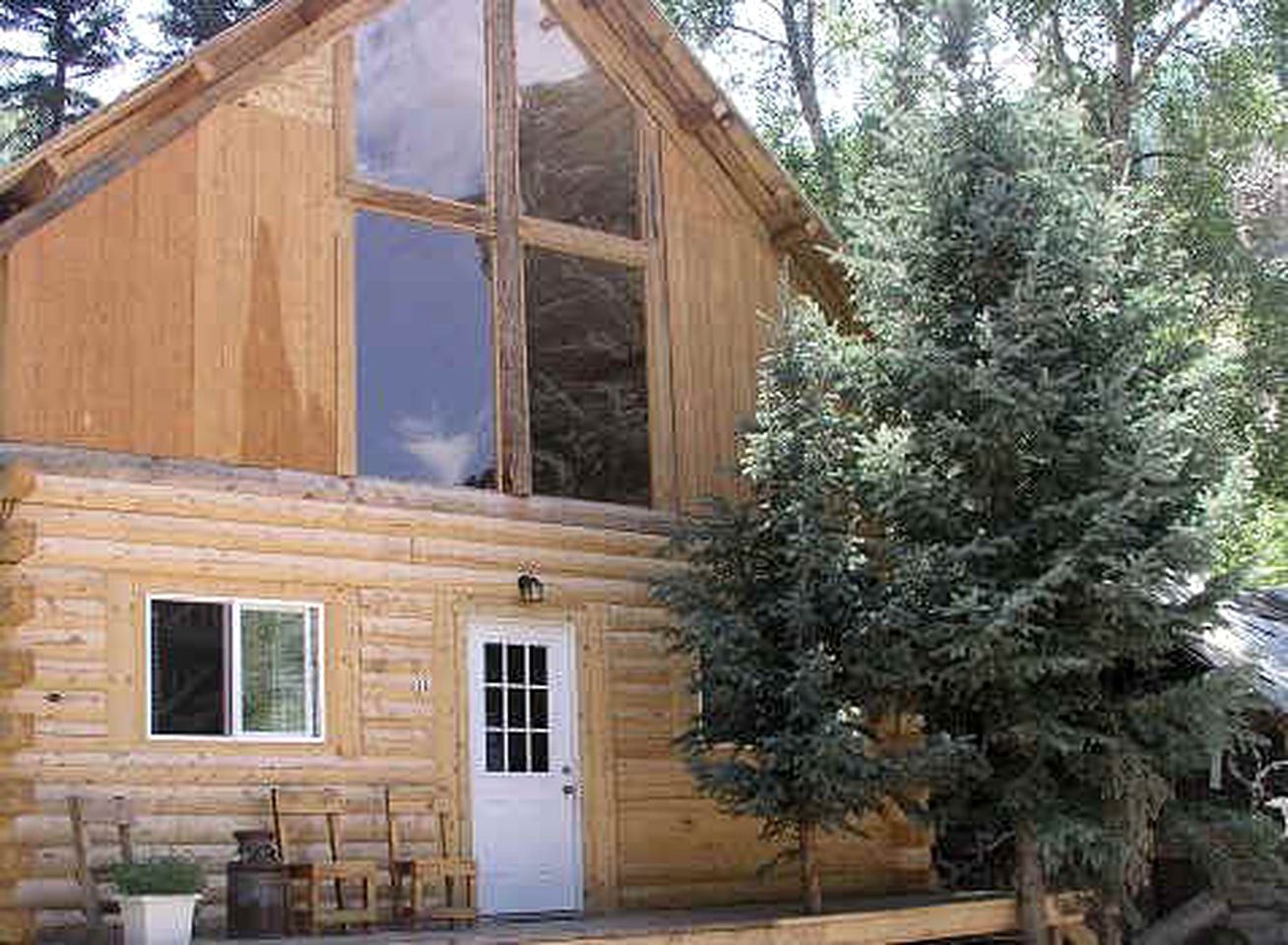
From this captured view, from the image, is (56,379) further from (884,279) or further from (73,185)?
(884,279)

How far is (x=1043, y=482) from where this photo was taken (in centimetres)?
1258

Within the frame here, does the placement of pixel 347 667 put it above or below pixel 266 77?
below

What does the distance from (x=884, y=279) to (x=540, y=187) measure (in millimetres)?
2807

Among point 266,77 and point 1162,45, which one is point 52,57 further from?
point 1162,45

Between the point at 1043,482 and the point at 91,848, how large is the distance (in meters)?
6.75

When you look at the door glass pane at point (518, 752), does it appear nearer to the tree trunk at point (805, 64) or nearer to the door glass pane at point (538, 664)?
the door glass pane at point (538, 664)

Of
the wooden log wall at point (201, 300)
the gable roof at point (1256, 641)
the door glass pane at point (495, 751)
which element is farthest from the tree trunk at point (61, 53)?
the gable roof at point (1256, 641)

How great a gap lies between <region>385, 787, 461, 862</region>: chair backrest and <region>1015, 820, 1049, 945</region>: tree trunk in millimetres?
4018

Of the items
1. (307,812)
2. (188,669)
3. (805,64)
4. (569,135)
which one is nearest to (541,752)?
(307,812)

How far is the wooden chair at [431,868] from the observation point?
11.7m

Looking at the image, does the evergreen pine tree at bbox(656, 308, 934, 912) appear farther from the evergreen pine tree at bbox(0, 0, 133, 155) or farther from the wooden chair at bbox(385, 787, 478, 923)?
the evergreen pine tree at bbox(0, 0, 133, 155)

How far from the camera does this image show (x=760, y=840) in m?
14.0

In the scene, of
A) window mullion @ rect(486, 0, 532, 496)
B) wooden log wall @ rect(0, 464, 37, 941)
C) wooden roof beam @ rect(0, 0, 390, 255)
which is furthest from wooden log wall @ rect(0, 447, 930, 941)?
wooden roof beam @ rect(0, 0, 390, 255)

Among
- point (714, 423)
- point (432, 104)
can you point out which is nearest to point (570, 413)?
point (714, 423)
